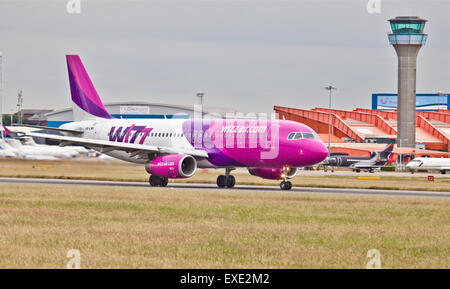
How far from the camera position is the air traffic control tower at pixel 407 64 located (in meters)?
139

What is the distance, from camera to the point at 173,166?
46719mm

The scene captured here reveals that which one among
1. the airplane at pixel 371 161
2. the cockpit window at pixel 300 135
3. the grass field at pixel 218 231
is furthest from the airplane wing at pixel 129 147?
the airplane at pixel 371 161

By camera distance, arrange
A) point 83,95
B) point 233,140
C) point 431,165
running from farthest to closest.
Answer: point 431,165
point 83,95
point 233,140

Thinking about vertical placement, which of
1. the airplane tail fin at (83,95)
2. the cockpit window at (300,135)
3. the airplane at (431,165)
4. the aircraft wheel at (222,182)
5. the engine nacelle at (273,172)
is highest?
the airplane tail fin at (83,95)

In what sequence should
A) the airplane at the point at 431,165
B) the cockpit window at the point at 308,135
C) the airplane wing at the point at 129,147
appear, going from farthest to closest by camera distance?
the airplane at the point at 431,165
the airplane wing at the point at 129,147
the cockpit window at the point at 308,135

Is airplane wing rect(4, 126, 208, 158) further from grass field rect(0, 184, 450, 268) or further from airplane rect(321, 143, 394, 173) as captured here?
airplane rect(321, 143, 394, 173)

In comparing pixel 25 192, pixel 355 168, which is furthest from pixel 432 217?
pixel 355 168

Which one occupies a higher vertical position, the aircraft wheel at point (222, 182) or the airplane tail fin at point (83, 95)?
the airplane tail fin at point (83, 95)

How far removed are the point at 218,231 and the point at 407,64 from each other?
121476 millimetres

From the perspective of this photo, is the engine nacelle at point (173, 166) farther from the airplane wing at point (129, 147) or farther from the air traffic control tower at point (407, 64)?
the air traffic control tower at point (407, 64)

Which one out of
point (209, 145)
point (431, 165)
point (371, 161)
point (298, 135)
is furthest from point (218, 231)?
point (371, 161)

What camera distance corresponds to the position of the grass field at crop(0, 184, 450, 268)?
18.7 metres

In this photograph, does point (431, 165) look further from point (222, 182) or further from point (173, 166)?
point (173, 166)

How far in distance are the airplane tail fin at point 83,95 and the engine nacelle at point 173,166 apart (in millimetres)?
10665
